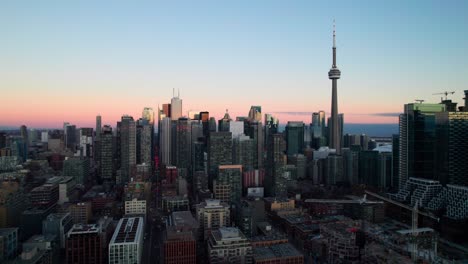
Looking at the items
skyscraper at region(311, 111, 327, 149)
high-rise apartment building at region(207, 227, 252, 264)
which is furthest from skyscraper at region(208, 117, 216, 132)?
high-rise apartment building at region(207, 227, 252, 264)

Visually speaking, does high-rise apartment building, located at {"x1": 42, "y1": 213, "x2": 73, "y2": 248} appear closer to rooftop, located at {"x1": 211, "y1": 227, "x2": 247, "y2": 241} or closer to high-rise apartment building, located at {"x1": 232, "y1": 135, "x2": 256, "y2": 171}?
rooftop, located at {"x1": 211, "y1": 227, "x2": 247, "y2": 241}

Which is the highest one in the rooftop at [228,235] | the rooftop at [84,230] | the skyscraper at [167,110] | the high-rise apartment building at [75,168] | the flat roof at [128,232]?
the skyscraper at [167,110]

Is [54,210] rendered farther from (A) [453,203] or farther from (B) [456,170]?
(B) [456,170]

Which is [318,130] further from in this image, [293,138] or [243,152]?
[243,152]

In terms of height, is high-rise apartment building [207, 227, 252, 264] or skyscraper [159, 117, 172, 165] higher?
skyscraper [159, 117, 172, 165]

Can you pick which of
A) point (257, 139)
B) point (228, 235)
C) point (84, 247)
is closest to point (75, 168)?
point (257, 139)

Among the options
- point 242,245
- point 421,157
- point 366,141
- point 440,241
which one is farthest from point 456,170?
point 366,141

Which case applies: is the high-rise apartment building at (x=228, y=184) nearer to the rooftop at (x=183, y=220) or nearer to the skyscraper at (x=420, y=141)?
the rooftop at (x=183, y=220)

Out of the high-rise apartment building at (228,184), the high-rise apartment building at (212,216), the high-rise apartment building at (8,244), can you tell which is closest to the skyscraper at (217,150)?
the high-rise apartment building at (228,184)
